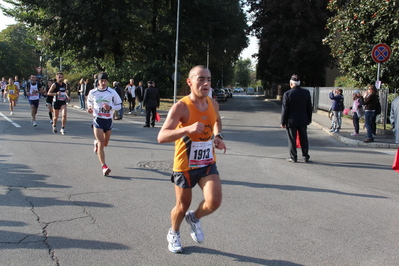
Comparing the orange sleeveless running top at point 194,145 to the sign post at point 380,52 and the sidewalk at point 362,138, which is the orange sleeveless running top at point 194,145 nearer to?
the sidewalk at point 362,138

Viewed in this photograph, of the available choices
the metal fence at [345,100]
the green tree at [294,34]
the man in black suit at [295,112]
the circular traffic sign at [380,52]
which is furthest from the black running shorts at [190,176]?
the green tree at [294,34]

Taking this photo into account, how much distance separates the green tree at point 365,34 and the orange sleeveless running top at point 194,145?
15424 millimetres

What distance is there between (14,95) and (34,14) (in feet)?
48.1

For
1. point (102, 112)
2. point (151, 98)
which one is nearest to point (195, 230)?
point (102, 112)

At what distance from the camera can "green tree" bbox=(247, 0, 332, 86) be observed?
3409 cm

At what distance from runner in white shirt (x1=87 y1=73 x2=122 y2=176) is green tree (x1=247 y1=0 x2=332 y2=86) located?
28.9 m

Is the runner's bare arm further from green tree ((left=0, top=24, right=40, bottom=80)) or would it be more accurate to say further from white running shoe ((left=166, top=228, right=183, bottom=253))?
green tree ((left=0, top=24, right=40, bottom=80))

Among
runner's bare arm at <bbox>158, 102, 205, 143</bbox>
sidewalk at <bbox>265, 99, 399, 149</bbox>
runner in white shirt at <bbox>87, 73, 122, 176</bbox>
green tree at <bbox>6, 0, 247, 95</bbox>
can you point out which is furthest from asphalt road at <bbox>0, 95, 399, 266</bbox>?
green tree at <bbox>6, 0, 247, 95</bbox>

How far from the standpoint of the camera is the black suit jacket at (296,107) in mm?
9016

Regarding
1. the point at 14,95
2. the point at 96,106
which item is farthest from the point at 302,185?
the point at 14,95

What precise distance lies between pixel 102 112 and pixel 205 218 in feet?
11.6

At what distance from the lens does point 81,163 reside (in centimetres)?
838

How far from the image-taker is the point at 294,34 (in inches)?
1427

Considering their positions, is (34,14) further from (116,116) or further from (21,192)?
(21,192)
